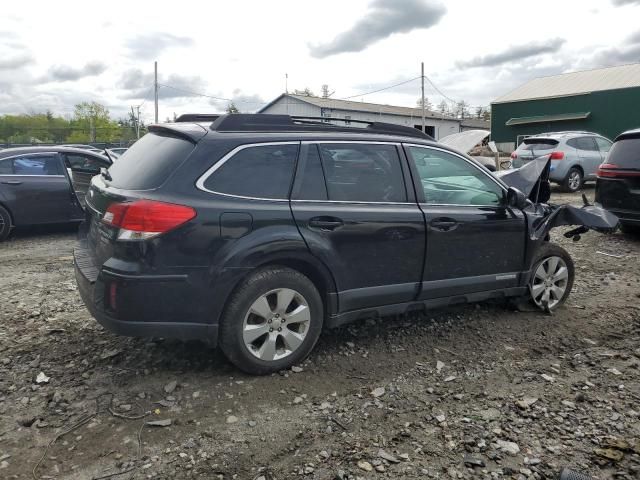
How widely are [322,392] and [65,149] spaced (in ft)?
22.9

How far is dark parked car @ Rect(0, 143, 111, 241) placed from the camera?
794cm

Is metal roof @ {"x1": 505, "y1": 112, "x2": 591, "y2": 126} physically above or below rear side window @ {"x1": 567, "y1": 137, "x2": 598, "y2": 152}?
above

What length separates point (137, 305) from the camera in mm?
3145

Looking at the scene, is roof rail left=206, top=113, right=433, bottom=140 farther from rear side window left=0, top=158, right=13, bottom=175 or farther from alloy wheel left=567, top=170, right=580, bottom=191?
alloy wheel left=567, top=170, right=580, bottom=191

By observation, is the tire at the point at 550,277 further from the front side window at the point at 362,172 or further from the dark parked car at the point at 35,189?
the dark parked car at the point at 35,189

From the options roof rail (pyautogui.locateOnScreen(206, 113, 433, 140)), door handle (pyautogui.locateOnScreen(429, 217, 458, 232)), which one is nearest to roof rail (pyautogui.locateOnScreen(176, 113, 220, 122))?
roof rail (pyautogui.locateOnScreen(206, 113, 433, 140))

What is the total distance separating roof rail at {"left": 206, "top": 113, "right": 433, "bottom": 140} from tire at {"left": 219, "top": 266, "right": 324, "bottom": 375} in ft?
3.30

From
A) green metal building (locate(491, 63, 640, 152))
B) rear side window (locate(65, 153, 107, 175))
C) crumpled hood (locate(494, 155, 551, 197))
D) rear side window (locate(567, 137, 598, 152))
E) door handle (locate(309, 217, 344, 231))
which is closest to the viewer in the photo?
door handle (locate(309, 217, 344, 231))

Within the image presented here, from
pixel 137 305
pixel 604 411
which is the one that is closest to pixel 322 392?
pixel 137 305

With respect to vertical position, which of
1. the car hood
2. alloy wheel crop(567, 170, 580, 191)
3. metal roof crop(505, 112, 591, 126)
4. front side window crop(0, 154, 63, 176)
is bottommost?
alloy wheel crop(567, 170, 580, 191)

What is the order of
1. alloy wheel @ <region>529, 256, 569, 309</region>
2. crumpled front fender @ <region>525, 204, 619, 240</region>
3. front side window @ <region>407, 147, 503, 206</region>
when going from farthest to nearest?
alloy wheel @ <region>529, 256, 569, 309</region> < crumpled front fender @ <region>525, 204, 619, 240</region> < front side window @ <region>407, 147, 503, 206</region>

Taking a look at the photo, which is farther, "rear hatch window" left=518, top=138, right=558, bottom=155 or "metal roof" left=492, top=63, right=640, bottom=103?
"metal roof" left=492, top=63, right=640, bottom=103

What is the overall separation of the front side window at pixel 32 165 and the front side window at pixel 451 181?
643 centimetres

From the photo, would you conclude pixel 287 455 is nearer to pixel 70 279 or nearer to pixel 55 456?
pixel 55 456
